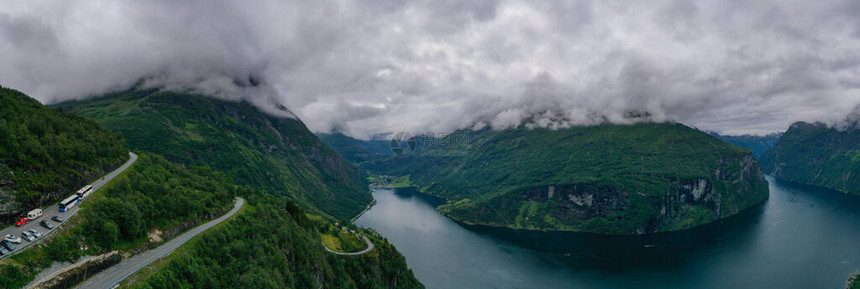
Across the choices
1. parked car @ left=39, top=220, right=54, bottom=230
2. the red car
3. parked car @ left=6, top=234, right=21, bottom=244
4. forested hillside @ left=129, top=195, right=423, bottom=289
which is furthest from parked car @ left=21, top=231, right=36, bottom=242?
forested hillside @ left=129, top=195, right=423, bottom=289

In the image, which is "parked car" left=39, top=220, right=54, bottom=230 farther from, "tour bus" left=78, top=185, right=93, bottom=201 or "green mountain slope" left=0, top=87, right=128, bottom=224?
"tour bus" left=78, top=185, right=93, bottom=201

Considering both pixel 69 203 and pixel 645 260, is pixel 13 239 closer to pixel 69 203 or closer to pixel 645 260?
pixel 69 203

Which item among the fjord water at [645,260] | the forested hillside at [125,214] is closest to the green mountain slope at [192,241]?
the forested hillside at [125,214]

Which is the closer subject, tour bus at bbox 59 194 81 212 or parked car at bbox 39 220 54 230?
parked car at bbox 39 220 54 230

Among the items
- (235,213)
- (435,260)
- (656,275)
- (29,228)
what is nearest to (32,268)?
(29,228)

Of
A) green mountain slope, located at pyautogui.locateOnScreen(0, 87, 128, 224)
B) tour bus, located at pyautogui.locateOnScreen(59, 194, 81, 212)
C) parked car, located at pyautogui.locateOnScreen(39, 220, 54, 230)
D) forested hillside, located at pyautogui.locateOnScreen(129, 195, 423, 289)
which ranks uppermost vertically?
green mountain slope, located at pyautogui.locateOnScreen(0, 87, 128, 224)

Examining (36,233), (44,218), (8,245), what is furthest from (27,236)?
(44,218)

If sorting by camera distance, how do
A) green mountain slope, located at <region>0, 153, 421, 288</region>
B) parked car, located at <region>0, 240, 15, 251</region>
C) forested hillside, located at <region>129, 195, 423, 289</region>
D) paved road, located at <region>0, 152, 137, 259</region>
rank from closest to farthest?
parked car, located at <region>0, 240, 15, 251</region> → paved road, located at <region>0, 152, 137, 259</region> → green mountain slope, located at <region>0, 153, 421, 288</region> → forested hillside, located at <region>129, 195, 423, 289</region>

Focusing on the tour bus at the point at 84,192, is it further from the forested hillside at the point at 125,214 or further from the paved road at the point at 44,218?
the paved road at the point at 44,218
